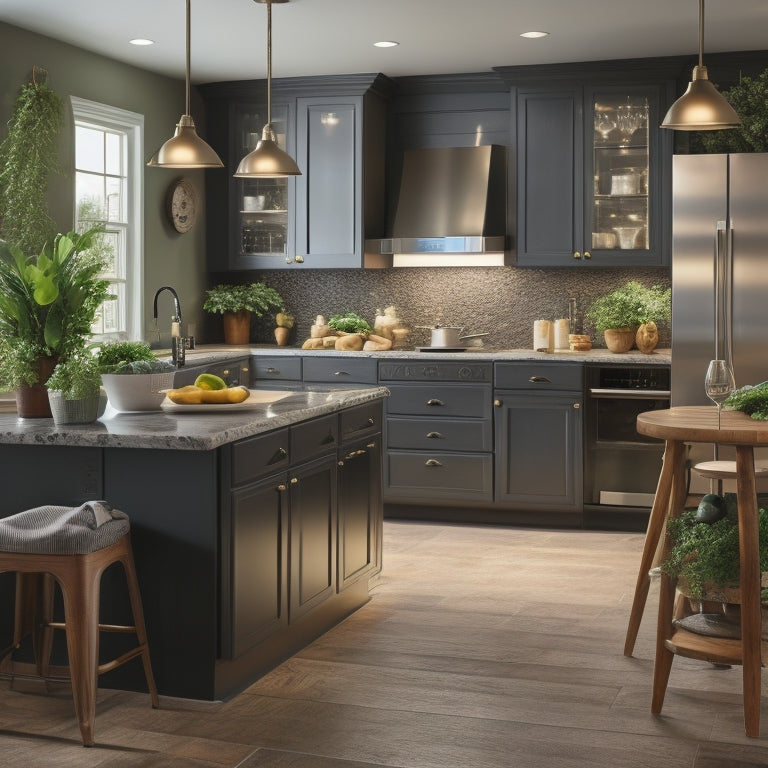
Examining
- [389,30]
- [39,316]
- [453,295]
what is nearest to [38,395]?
[39,316]

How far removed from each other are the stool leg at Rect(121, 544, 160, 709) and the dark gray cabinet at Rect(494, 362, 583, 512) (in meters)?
3.21

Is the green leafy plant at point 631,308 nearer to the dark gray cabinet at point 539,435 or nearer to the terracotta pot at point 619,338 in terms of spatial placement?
the terracotta pot at point 619,338

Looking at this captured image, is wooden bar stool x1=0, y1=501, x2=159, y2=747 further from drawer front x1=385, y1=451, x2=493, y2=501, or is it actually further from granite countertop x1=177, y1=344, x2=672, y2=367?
drawer front x1=385, y1=451, x2=493, y2=501

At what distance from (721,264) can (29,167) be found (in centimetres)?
339

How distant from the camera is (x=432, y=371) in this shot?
641 cm

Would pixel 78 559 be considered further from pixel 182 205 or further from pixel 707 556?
pixel 182 205

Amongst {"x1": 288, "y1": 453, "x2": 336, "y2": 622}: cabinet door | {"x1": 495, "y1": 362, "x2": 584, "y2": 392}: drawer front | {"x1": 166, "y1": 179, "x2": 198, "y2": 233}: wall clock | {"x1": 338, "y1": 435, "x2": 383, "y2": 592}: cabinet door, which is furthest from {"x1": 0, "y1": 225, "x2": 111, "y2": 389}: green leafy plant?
{"x1": 166, "y1": 179, "x2": 198, "y2": 233}: wall clock

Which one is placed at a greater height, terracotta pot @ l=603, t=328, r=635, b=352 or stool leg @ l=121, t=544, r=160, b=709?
terracotta pot @ l=603, t=328, r=635, b=352

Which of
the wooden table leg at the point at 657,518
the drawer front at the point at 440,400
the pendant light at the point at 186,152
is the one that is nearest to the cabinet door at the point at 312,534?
the wooden table leg at the point at 657,518

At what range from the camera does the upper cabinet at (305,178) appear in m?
6.80

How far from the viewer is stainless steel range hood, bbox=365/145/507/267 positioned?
6.68 metres

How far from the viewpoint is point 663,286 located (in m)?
6.76

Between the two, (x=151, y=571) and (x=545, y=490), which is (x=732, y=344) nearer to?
(x=545, y=490)

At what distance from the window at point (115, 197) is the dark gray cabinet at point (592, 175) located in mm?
2207
